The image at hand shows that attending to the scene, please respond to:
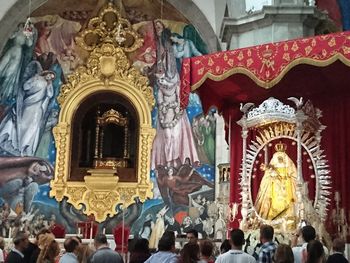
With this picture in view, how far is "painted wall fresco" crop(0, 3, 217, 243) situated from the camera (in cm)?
1441

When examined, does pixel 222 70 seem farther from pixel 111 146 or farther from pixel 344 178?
pixel 111 146

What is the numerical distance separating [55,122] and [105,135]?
1.42 metres

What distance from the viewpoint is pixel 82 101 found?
609 inches

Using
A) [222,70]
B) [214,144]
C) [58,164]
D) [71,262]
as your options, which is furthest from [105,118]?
[71,262]

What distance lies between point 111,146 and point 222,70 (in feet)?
26.0

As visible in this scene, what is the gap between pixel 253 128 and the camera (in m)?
9.32

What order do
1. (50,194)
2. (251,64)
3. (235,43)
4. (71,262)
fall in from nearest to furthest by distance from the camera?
(71,262)
(251,64)
(235,43)
(50,194)

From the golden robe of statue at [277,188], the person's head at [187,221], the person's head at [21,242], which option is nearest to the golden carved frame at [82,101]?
the person's head at [187,221]

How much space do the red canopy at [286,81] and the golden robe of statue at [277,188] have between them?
643mm

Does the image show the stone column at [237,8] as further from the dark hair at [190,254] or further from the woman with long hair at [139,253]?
the dark hair at [190,254]

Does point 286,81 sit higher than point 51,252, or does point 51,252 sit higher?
point 286,81

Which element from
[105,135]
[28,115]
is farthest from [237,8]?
[28,115]

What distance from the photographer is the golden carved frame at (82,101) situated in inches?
A: 576

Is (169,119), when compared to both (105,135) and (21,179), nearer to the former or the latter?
(105,135)
